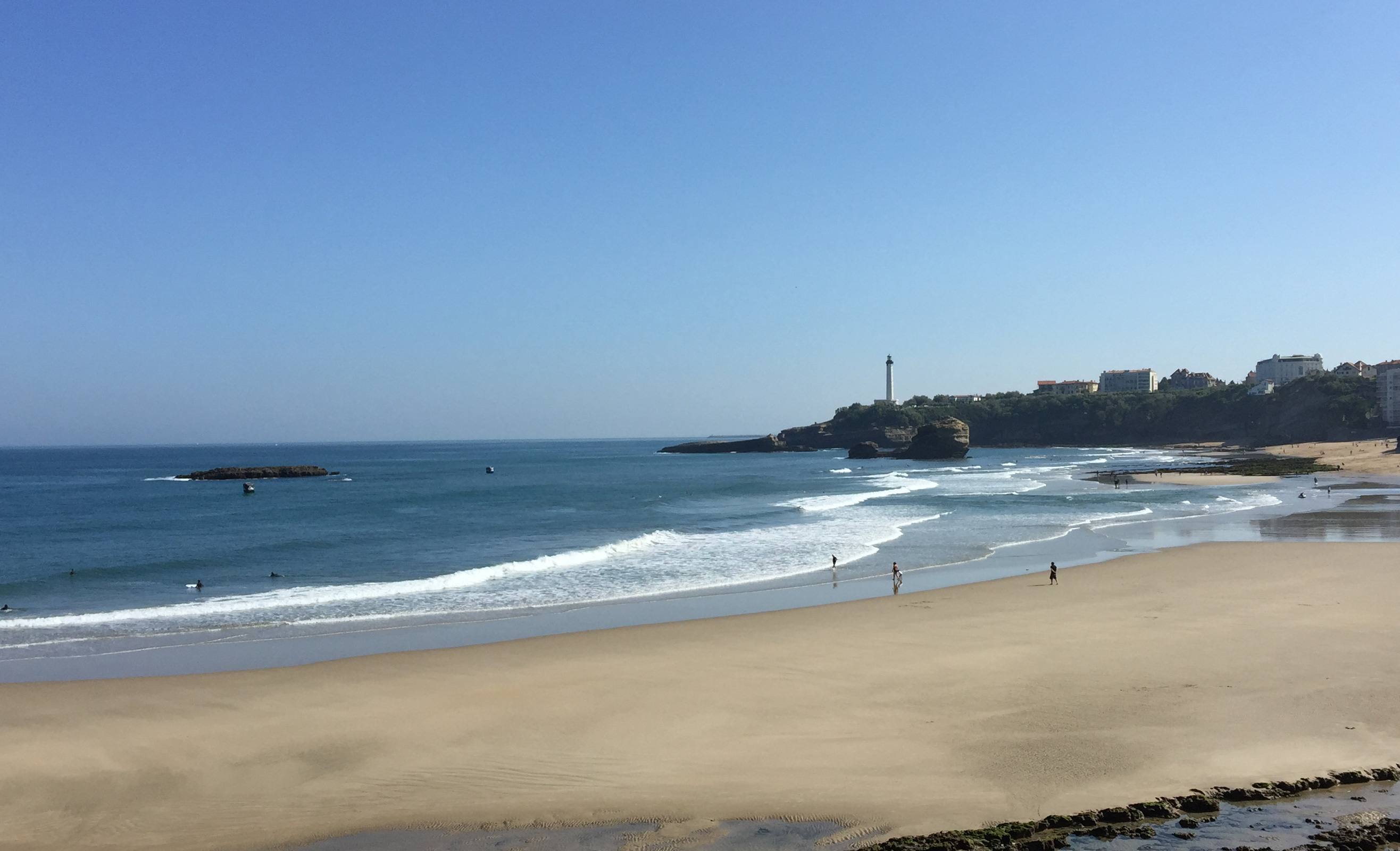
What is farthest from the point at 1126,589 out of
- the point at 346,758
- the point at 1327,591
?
the point at 346,758

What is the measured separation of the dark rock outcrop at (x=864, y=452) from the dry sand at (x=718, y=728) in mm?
93924

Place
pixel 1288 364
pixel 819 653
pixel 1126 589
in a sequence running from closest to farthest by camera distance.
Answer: pixel 819 653 → pixel 1126 589 → pixel 1288 364

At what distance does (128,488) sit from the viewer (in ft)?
211

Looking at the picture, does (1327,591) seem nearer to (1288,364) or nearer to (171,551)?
(171,551)

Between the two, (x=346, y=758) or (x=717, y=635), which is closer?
(x=346, y=758)

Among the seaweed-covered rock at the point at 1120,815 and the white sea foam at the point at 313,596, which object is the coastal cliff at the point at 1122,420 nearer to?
the white sea foam at the point at 313,596

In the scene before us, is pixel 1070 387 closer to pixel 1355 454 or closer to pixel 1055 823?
pixel 1355 454

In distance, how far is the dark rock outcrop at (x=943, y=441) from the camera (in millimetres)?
101438

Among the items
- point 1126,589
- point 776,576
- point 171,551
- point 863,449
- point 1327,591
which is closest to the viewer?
point 1327,591

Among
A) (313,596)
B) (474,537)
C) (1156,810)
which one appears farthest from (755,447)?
(1156,810)

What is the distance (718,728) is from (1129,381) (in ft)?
664

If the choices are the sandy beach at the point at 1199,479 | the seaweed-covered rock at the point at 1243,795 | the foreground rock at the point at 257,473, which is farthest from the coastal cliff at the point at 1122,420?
the seaweed-covered rock at the point at 1243,795

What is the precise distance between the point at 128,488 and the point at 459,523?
4193 centimetres

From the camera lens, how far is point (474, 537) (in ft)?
107
